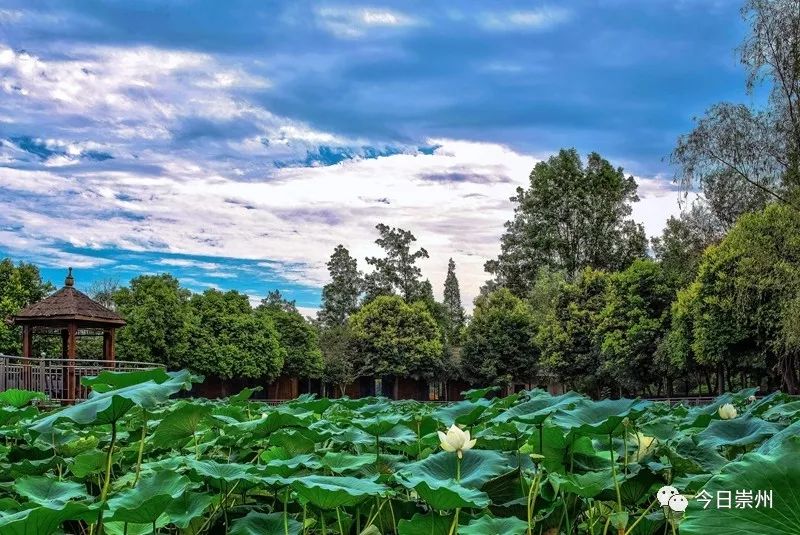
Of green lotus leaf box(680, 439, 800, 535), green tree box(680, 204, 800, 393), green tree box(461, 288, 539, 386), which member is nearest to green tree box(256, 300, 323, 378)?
green tree box(461, 288, 539, 386)

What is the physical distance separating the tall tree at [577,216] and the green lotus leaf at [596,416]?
1315 inches

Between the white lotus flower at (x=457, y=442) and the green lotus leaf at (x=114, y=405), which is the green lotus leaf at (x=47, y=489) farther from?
the white lotus flower at (x=457, y=442)

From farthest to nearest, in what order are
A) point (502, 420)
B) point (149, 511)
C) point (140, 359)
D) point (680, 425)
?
point (140, 359), point (680, 425), point (502, 420), point (149, 511)

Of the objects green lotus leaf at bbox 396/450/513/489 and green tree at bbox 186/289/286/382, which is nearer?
green lotus leaf at bbox 396/450/513/489

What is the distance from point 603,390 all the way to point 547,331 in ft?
10.6

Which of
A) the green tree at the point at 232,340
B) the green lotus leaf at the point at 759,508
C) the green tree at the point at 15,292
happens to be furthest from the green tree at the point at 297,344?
the green lotus leaf at the point at 759,508

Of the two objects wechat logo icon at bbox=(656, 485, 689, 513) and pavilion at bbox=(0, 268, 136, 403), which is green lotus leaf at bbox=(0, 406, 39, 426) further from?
pavilion at bbox=(0, 268, 136, 403)

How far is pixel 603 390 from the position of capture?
97.4ft

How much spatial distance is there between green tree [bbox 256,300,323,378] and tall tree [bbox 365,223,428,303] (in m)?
8.96

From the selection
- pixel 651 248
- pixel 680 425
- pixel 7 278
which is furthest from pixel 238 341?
pixel 680 425

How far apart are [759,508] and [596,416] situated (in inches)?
39.2

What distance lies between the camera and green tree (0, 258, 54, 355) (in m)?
23.4

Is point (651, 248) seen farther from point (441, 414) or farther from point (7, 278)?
point (441, 414)

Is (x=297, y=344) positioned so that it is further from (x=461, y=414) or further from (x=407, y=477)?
(x=407, y=477)
